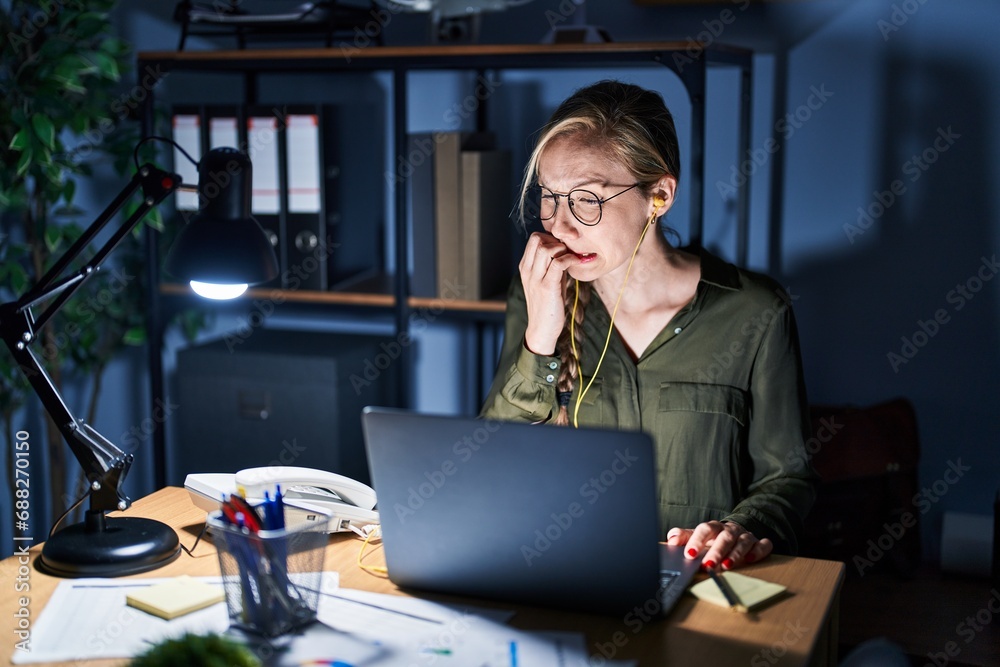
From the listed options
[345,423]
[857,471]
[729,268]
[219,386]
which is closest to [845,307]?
[857,471]

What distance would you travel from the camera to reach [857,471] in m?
2.12

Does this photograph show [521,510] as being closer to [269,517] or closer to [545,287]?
[269,517]

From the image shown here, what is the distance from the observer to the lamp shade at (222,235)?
1.30 metres

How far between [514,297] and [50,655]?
3.20 ft

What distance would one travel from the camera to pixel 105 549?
1219mm

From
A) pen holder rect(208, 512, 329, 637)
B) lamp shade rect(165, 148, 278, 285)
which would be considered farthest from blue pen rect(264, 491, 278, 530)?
lamp shade rect(165, 148, 278, 285)

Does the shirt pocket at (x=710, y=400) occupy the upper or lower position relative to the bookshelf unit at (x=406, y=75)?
lower

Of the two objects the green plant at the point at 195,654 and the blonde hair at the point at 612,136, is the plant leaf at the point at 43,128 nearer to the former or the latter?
the blonde hair at the point at 612,136

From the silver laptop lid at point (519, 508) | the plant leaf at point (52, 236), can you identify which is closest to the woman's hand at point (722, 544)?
the silver laptop lid at point (519, 508)

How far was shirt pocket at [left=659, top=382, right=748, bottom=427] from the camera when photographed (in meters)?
1.63

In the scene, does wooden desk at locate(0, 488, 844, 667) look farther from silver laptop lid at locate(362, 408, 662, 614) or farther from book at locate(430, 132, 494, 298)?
book at locate(430, 132, 494, 298)

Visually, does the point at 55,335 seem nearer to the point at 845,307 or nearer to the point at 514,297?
the point at 514,297

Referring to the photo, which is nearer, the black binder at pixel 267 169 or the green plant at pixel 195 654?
the green plant at pixel 195 654

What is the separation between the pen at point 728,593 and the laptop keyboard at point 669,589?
0.04 m
